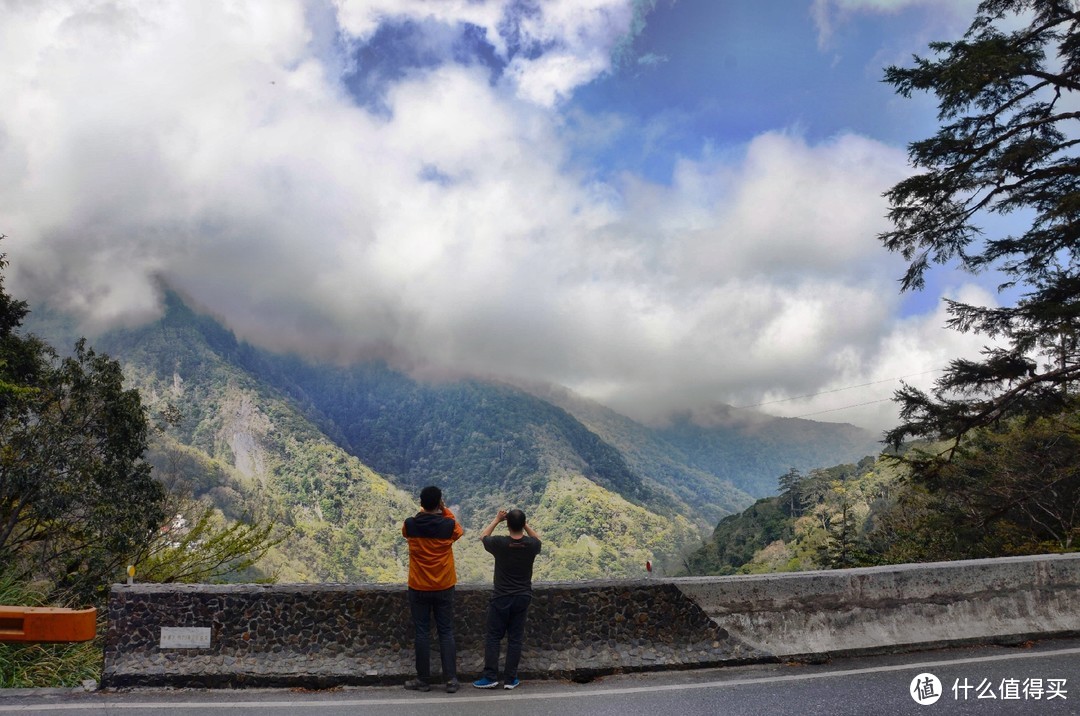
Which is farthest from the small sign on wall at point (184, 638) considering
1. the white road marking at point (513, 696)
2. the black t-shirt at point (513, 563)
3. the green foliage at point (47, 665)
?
the black t-shirt at point (513, 563)

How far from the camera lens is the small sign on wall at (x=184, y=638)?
19.0 ft

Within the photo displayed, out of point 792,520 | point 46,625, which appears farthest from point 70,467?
point 792,520

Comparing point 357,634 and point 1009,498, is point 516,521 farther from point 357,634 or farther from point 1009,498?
point 1009,498

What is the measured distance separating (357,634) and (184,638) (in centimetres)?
139

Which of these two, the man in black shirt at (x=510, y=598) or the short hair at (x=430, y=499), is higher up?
the short hair at (x=430, y=499)

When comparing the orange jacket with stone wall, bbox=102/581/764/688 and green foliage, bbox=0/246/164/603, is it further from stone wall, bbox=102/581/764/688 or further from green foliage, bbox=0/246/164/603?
green foliage, bbox=0/246/164/603

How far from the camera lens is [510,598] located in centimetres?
583

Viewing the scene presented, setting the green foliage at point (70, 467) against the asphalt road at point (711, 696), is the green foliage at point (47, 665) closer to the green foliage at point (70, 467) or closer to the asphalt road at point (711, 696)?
the asphalt road at point (711, 696)

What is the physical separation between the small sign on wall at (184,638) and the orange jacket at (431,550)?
5.76 feet

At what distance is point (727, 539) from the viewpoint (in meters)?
95.4

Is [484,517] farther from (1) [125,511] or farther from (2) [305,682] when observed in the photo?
(2) [305,682]

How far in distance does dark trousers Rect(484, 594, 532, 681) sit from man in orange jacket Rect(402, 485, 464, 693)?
302 mm

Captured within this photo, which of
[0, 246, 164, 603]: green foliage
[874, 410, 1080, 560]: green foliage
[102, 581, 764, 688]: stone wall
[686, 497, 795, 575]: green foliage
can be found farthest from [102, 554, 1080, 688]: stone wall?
[686, 497, 795, 575]: green foliage

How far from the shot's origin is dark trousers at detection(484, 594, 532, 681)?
579 cm
